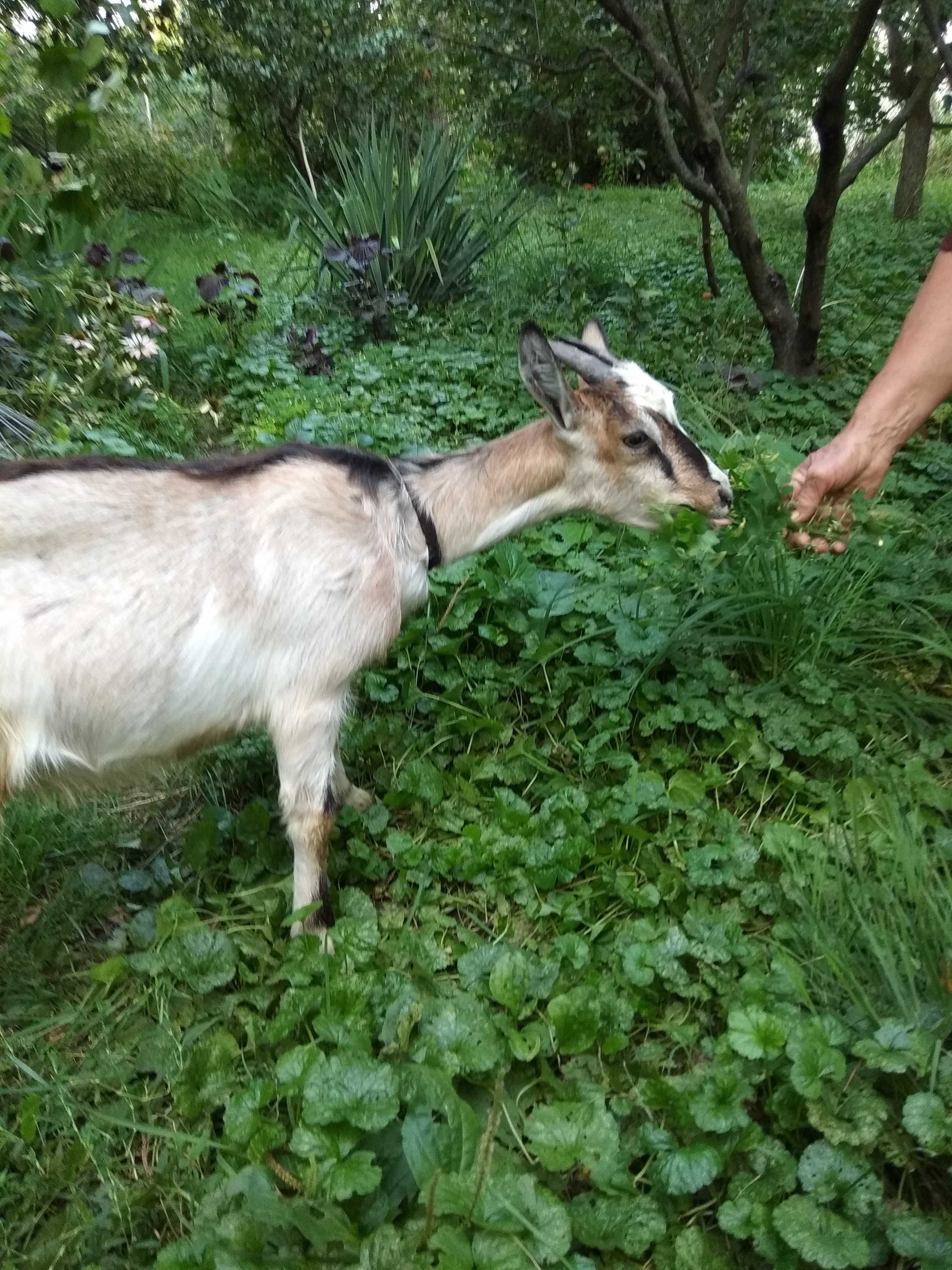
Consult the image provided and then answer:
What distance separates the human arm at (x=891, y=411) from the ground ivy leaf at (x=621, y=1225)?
5.54 ft

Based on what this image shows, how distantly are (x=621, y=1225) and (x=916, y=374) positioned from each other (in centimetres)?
210

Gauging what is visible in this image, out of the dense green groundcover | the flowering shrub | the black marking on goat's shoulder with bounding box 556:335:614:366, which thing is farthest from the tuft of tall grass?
the flowering shrub

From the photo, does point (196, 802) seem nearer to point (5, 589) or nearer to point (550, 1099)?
point (5, 589)

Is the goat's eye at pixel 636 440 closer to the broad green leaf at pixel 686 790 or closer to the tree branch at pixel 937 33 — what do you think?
the broad green leaf at pixel 686 790

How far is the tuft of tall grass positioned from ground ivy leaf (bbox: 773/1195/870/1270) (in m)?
0.33

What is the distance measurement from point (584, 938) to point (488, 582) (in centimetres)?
124

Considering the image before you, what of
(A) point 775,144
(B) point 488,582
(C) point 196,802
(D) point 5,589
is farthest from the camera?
(A) point 775,144

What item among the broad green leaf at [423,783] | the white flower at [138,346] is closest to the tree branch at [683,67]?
the white flower at [138,346]

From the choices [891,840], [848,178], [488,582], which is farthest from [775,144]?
[891,840]

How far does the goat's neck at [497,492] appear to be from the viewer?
87.9 inches

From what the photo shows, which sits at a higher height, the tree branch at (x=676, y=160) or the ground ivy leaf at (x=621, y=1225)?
the tree branch at (x=676, y=160)

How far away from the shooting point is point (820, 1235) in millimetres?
1260

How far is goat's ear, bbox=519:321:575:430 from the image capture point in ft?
6.89

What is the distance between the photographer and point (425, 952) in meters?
1.94
